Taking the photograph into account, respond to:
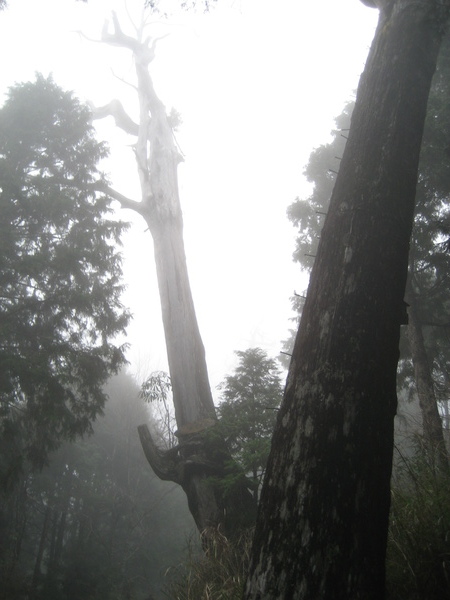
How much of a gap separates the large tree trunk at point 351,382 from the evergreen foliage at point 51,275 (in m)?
5.67

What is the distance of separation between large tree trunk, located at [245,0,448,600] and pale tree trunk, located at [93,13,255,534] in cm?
386

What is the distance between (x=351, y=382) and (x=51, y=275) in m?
7.71


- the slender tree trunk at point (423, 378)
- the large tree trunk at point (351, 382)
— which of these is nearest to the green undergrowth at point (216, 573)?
the large tree trunk at point (351, 382)

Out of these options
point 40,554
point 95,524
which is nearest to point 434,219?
point 40,554

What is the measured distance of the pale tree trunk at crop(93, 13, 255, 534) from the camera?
6035mm

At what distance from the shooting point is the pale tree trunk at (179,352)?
6.04 m

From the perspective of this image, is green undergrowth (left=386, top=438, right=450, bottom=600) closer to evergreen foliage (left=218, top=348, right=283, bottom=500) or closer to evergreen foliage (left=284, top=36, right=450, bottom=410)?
evergreen foliage (left=218, top=348, right=283, bottom=500)

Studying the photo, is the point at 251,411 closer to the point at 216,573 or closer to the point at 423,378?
the point at 216,573

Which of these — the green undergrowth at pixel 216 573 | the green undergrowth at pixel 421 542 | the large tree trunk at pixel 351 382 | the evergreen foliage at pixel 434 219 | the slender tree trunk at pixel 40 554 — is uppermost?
the evergreen foliage at pixel 434 219

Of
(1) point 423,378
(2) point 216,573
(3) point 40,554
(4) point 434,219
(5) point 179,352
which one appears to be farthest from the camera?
(3) point 40,554

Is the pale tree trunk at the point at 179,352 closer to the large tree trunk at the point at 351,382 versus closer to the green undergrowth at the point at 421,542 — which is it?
the green undergrowth at the point at 421,542

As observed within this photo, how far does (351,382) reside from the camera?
195 cm

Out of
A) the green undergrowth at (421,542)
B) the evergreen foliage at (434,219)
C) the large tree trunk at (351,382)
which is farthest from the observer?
the evergreen foliage at (434,219)

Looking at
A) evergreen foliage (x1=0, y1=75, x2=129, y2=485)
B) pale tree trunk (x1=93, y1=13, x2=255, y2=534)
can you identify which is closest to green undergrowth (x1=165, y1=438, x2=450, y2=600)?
pale tree trunk (x1=93, y1=13, x2=255, y2=534)
